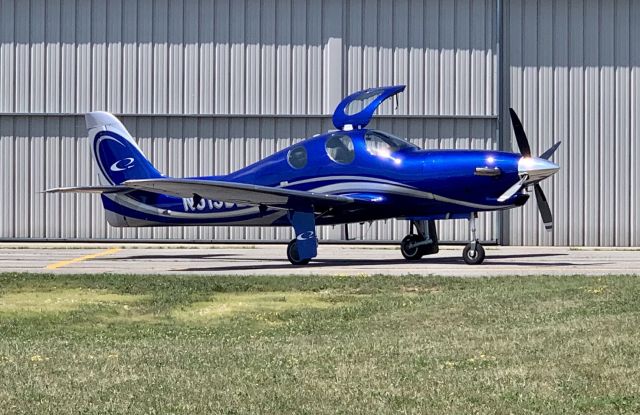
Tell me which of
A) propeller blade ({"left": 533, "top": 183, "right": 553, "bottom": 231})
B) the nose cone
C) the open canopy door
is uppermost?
the open canopy door

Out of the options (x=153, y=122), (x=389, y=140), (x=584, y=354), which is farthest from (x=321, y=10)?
(x=584, y=354)

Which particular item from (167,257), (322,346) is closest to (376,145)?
(167,257)

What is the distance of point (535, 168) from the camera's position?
20.9m

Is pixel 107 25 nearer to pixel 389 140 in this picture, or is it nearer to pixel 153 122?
pixel 153 122

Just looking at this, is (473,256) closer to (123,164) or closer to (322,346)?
(123,164)

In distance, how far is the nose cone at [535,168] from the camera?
824 inches

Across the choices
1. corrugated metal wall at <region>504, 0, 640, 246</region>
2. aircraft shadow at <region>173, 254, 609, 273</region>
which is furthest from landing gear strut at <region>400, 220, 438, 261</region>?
corrugated metal wall at <region>504, 0, 640, 246</region>

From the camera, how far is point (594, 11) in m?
32.0

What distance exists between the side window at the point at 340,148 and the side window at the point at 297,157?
0.57 metres

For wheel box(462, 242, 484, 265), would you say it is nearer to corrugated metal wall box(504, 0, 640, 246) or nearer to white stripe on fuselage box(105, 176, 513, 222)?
white stripe on fuselage box(105, 176, 513, 222)

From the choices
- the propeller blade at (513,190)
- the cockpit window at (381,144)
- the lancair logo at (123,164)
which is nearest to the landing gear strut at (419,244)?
the cockpit window at (381,144)

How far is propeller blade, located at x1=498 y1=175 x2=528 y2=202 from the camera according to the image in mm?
21125

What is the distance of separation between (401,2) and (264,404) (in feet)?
83.3

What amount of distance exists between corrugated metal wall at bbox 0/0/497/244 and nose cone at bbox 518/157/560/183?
1082 centimetres
